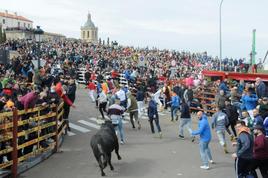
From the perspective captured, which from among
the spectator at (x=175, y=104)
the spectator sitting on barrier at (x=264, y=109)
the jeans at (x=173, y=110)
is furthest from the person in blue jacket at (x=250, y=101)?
the jeans at (x=173, y=110)

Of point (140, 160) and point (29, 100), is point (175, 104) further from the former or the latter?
point (29, 100)

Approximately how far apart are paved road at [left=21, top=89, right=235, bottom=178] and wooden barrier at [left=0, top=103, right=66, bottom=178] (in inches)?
16.7

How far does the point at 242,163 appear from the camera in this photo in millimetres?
10812

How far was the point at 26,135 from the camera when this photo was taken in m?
12.5

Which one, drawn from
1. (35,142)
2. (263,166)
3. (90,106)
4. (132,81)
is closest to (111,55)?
(132,81)

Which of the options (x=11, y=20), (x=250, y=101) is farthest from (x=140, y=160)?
(x=11, y=20)

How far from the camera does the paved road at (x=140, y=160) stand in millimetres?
12516

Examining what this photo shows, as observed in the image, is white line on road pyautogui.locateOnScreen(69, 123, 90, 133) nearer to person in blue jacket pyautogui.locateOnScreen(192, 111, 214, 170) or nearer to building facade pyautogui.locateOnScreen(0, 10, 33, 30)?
person in blue jacket pyautogui.locateOnScreen(192, 111, 214, 170)

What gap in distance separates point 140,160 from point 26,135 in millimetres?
3683

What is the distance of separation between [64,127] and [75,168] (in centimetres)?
484

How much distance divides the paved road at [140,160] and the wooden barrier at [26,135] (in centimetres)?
42

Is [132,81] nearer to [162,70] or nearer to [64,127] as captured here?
[162,70]

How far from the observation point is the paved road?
A: 1252 centimetres

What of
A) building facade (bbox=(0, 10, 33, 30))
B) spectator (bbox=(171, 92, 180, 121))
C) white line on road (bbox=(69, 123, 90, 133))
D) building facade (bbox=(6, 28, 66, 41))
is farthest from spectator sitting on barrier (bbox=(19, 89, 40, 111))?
building facade (bbox=(0, 10, 33, 30))
